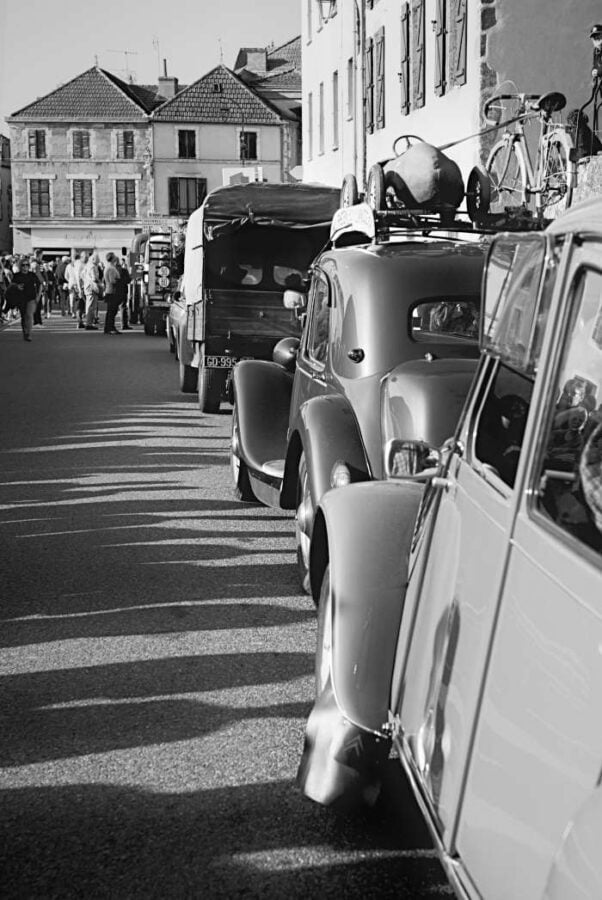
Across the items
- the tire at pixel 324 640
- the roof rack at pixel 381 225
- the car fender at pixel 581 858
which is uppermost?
the roof rack at pixel 381 225

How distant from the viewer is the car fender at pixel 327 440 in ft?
19.7

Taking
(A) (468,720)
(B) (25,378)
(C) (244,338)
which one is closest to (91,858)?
(A) (468,720)

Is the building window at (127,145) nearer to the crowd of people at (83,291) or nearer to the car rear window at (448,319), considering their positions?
the crowd of people at (83,291)

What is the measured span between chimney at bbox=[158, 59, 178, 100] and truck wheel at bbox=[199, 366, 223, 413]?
73.5m

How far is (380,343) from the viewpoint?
6539mm

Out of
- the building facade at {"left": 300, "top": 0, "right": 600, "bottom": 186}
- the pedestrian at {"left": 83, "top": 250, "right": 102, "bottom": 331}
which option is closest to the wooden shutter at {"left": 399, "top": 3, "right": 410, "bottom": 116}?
the building facade at {"left": 300, "top": 0, "right": 600, "bottom": 186}

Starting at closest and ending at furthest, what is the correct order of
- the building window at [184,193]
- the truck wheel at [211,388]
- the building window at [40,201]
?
1. the truck wheel at [211,388]
2. the building window at [184,193]
3. the building window at [40,201]

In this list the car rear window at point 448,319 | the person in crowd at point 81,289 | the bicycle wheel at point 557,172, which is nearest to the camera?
the car rear window at point 448,319

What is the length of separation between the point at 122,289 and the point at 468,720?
30081 mm

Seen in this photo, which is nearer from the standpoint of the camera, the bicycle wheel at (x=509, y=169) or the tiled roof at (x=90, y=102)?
the bicycle wheel at (x=509, y=169)

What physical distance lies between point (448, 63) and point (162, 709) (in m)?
20.5

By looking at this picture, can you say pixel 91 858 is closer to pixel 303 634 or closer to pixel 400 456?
pixel 400 456

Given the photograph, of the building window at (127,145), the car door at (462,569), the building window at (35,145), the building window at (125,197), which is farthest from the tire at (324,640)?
the building window at (35,145)

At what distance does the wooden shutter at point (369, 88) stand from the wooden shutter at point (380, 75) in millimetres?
550
